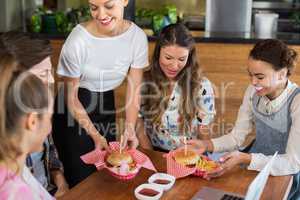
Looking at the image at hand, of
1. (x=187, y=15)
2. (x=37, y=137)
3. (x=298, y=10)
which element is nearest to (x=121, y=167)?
(x=37, y=137)

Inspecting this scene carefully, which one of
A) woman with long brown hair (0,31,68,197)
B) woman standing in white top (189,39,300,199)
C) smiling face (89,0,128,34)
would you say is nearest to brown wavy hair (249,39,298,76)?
woman standing in white top (189,39,300,199)

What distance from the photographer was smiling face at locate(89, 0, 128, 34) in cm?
194

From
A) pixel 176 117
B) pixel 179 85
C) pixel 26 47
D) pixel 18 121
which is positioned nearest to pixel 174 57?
pixel 179 85

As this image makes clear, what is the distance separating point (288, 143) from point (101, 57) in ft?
2.72

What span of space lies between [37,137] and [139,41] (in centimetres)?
105

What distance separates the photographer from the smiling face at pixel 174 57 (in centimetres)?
213

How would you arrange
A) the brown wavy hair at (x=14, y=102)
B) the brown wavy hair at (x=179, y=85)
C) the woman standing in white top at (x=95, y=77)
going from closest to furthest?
the brown wavy hair at (x=14, y=102) → the woman standing in white top at (x=95, y=77) → the brown wavy hair at (x=179, y=85)

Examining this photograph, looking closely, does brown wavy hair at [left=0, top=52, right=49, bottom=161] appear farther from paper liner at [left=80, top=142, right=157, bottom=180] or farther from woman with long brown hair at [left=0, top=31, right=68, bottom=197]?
paper liner at [left=80, top=142, right=157, bottom=180]

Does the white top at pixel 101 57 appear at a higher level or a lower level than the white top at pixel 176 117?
higher

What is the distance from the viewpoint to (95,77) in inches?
83.9

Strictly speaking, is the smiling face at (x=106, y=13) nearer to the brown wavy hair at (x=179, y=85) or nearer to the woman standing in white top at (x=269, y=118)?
the brown wavy hair at (x=179, y=85)

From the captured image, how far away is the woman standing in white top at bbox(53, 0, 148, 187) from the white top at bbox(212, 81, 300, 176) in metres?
0.42

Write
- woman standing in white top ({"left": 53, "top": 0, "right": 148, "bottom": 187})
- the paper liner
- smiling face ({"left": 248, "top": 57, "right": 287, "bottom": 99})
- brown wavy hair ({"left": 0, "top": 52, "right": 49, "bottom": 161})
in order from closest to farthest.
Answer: brown wavy hair ({"left": 0, "top": 52, "right": 49, "bottom": 161}) → the paper liner → smiling face ({"left": 248, "top": 57, "right": 287, "bottom": 99}) → woman standing in white top ({"left": 53, "top": 0, "right": 148, "bottom": 187})

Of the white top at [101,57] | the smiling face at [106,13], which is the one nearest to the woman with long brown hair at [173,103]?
the white top at [101,57]
